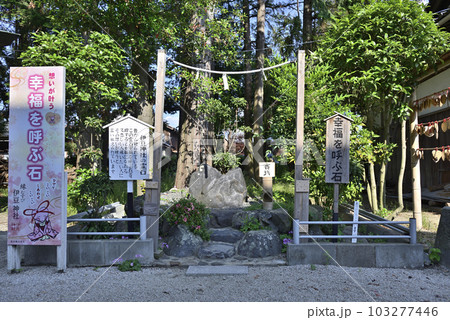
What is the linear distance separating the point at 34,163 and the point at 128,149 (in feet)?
5.08

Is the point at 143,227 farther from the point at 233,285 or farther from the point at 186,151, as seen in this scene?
the point at 186,151

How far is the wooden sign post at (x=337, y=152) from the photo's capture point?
561 cm

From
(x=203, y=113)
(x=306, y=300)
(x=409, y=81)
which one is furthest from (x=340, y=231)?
(x=203, y=113)

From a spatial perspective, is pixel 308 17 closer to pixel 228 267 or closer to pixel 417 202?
pixel 417 202

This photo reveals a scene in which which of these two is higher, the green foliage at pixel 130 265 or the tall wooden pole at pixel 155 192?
the tall wooden pole at pixel 155 192

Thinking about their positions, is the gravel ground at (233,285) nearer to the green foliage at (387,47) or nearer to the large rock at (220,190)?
the large rock at (220,190)

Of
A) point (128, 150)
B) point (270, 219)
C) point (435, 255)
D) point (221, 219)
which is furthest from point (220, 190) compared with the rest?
point (435, 255)

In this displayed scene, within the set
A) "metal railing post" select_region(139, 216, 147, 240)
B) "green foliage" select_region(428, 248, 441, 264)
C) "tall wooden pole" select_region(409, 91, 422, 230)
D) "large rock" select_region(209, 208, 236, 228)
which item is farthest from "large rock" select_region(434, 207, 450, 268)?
"metal railing post" select_region(139, 216, 147, 240)

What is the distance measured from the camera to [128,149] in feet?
19.2

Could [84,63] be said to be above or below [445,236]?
above

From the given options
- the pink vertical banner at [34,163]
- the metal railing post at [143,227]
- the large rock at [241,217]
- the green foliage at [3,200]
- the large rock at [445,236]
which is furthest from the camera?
the green foliage at [3,200]

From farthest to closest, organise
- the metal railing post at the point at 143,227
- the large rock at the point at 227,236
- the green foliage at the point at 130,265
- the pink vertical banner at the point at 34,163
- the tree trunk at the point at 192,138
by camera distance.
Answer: the tree trunk at the point at 192,138 < the large rock at the point at 227,236 < the metal railing post at the point at 143,227 < the green foliage at the point at 130,265 < the pink vertical banner at the point at 34,163

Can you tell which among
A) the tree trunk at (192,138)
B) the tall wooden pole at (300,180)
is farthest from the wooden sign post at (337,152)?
the tree trunk at (192,138)

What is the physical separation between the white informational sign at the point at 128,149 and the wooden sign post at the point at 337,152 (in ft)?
10.9
